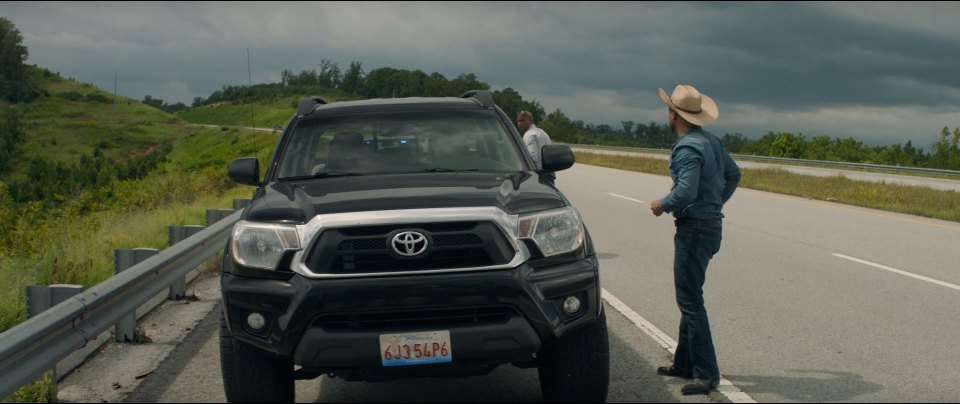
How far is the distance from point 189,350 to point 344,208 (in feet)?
9.08

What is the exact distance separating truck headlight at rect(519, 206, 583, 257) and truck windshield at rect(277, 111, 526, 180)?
3.99 ft

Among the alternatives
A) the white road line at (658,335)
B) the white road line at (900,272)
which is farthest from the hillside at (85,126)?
the white road line at (658,335)

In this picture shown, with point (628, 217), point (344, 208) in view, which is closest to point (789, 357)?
point (344, 208)

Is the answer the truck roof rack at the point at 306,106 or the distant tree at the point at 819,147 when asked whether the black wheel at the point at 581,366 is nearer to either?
the truck roof rack at the point at 306,106

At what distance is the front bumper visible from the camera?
4.56 metres

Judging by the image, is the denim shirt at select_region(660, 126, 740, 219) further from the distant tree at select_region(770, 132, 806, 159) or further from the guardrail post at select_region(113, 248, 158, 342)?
the distant tree at select_region(770, 132, 806, 159)

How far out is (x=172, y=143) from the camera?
124812 mm

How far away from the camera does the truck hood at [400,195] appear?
16.0 ft

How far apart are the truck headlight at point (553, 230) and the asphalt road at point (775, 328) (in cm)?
111

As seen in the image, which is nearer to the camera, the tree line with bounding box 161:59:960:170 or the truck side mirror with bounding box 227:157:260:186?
the truck side mirror with bounding box 227:157:260:186

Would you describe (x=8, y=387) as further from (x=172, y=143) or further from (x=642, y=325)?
(x=172, y=143)

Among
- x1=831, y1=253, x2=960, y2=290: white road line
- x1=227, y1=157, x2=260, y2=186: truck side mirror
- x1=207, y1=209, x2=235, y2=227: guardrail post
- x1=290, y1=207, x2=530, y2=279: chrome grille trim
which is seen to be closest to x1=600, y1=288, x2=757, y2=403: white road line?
x1=290, y1=207, x2=530, y2=279: chrome grille trim

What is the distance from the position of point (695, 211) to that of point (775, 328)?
2399 mm

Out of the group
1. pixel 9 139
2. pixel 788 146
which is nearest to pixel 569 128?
pixel 788 146
